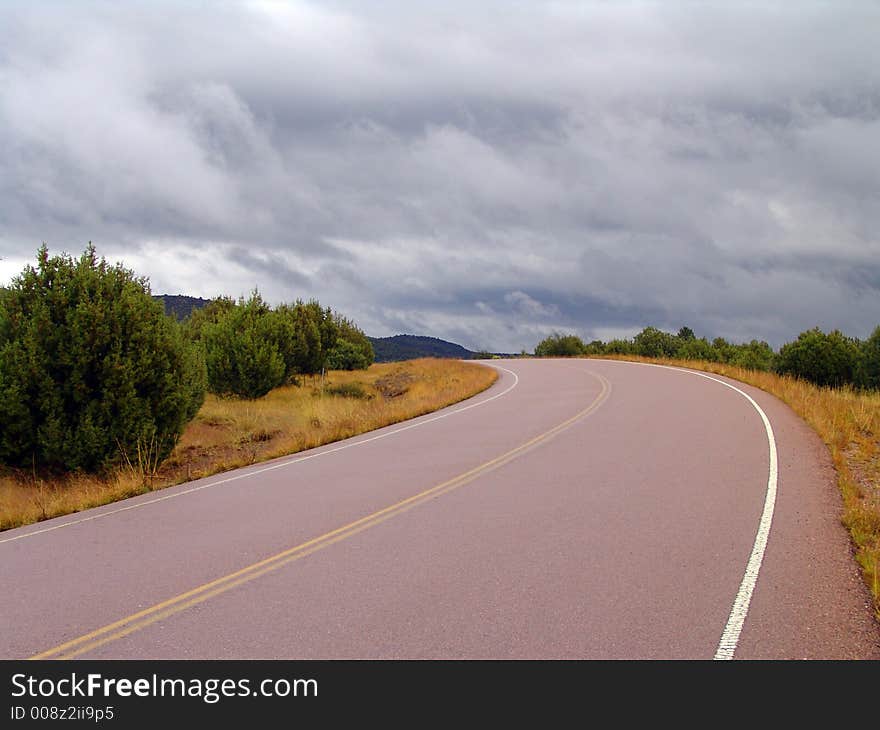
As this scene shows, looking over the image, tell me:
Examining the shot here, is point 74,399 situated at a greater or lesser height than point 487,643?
greater

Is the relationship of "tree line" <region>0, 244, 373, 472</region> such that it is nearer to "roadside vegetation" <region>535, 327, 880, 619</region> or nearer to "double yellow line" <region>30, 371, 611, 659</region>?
"double yellow line" <region>30, 371, 611, 659</region>

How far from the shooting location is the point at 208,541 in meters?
8.83

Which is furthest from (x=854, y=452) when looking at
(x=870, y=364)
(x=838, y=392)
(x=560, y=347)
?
(x=560, y=347)

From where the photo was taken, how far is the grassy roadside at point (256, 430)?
13.2m

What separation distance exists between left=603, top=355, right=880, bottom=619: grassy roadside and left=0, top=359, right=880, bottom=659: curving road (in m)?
0.21

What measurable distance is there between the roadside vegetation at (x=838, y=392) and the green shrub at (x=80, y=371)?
44.3 feet

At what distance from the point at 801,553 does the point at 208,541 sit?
6.36m

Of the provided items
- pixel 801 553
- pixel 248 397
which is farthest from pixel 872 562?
pixel 248 397

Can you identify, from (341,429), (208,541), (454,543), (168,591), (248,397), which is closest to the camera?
(168,591)

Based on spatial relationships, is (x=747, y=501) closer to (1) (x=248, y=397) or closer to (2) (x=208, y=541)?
(2) (x=208, y=541)

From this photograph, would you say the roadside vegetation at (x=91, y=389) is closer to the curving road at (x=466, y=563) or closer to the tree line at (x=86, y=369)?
the tree line at (x=86, y=369)

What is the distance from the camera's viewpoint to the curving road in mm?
5637

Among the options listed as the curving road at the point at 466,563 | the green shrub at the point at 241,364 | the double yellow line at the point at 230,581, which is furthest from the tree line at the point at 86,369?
the green shrub at the point at 241,364

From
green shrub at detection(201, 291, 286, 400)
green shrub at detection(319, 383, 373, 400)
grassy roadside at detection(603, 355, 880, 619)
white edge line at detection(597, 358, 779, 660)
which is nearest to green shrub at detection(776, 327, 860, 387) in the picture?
grassy roadside at detection(603, 355, 880, 619)
